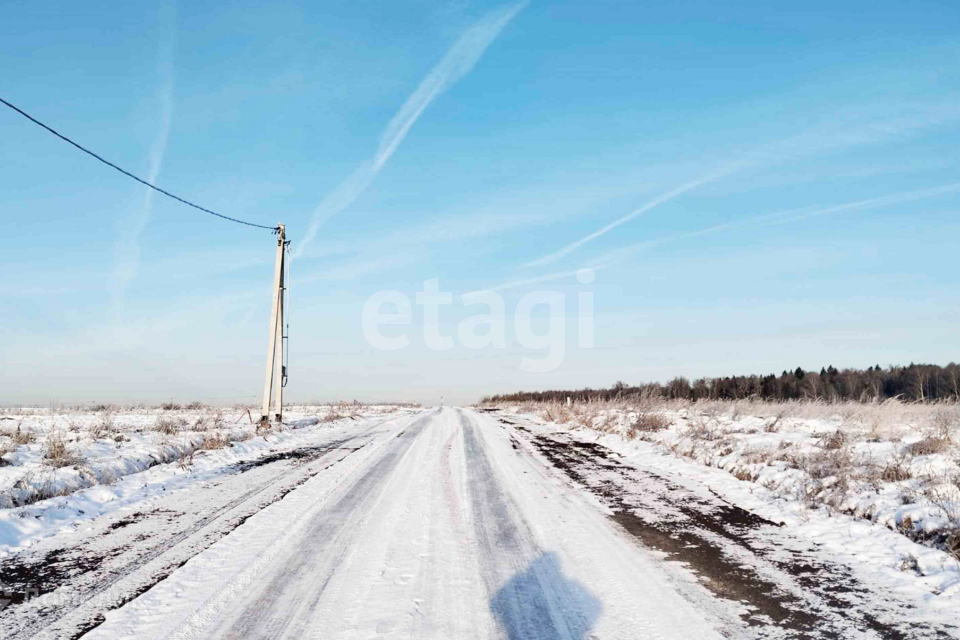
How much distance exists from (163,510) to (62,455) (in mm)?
4262

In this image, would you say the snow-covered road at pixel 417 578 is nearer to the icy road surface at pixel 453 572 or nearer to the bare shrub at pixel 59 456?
the icy road surface at pixel 453 572

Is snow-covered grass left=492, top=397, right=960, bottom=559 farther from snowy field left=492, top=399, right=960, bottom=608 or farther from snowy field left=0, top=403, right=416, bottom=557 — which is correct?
snowy field left=0, top=403, right=416, bottom=557

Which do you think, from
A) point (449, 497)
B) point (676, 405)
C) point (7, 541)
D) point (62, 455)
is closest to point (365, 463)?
point (449, 497)

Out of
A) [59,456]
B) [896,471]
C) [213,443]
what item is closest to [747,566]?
[896,471]

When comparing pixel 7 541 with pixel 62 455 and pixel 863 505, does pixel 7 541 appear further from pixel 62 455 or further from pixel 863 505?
pixel 863 505

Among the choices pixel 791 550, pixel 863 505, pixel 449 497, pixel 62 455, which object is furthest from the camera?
pixel 62 455

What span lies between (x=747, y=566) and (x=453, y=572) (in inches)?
107

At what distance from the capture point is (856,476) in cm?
757

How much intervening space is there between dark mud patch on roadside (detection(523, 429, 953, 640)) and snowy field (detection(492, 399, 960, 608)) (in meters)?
0.54

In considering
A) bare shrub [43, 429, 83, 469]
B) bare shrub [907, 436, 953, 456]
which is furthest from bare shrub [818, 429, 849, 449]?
bare shrub [43, 429, 83, 469]

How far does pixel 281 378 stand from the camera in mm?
20516

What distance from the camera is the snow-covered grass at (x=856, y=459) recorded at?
616cm

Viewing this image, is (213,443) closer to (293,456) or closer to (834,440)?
(293,456)

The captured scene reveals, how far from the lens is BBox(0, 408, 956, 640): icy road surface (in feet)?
12.0
